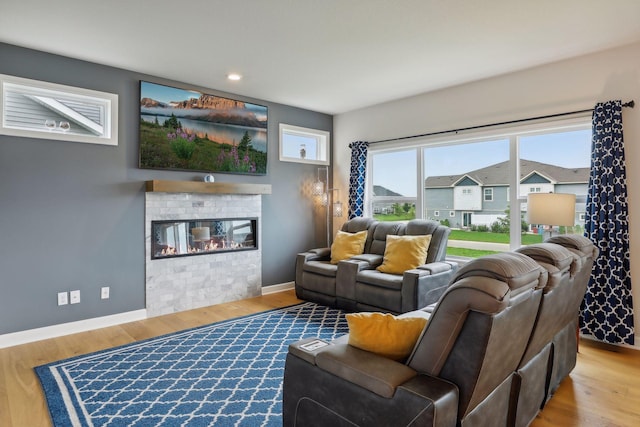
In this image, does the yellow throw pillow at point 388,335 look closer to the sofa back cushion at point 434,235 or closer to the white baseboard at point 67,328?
the sofa back cushion at point 434,235

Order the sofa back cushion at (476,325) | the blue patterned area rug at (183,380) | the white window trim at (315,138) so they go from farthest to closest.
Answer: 1. the white window trim at (315,138)
2. the blue patterned area rug at (183,380)
3. the sofa back cushion at (476,325)

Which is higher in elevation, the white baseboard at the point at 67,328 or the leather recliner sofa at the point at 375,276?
the leather recliner sofa at the point at 375,276

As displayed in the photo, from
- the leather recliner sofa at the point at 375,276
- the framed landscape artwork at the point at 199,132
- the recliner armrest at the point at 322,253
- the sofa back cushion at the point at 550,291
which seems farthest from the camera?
the recliner armrest at the point at 322,253

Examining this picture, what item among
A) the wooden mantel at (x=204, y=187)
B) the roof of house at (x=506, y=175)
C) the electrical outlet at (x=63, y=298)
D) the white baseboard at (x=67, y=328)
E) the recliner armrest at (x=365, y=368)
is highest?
the roof of house at (x=506, y=175)

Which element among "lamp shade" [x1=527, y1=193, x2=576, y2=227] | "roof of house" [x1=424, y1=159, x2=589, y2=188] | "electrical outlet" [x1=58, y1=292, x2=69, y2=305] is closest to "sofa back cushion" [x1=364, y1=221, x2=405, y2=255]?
"roof of house" [x1=424, y1=159, x2=589, y2=188]

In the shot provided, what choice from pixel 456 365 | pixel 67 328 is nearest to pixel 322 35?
pixel 456 365

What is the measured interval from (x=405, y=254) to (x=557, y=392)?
6.25 ft

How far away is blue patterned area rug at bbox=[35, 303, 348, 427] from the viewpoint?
2.29 metres

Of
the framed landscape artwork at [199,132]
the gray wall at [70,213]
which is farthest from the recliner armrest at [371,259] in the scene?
the gray wall at [70,213]

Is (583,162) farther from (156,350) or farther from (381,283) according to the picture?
(156,350)

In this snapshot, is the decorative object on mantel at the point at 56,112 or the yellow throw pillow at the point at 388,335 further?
the decorative object on mantel at the point at 56,112

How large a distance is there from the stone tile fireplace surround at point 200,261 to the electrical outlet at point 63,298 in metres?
0.76

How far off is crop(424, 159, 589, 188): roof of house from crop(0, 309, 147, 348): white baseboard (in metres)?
3.92

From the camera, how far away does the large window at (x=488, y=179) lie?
12.7ft
